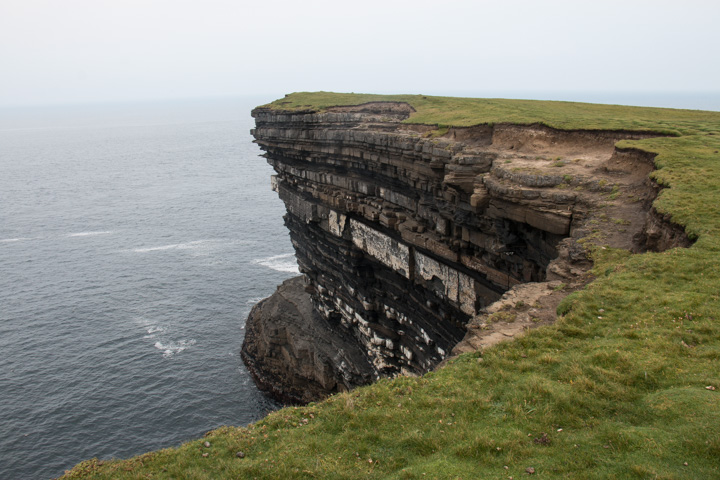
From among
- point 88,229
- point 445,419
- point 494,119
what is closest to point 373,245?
point 494,119

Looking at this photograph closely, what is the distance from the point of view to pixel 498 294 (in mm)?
24547

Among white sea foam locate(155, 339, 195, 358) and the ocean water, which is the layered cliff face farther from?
the ocean water

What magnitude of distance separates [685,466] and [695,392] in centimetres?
195

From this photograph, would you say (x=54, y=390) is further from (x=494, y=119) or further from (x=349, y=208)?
(x=494, y=119)

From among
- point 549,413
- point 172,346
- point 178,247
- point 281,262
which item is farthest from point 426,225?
point 178,247

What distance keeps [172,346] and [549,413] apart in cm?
4555

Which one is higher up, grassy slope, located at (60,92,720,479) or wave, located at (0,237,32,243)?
grassy slope, located at (60,92,720,479)

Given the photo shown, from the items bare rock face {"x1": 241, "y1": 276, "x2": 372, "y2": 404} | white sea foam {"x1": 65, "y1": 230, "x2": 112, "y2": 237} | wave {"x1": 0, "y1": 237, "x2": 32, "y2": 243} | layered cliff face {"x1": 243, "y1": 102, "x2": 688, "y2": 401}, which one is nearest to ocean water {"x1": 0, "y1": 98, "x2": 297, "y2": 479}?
wave {"x1": 0, "y1": 237, "x2": 32, "y2": 243}

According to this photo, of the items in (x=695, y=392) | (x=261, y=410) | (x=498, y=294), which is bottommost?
(x=261, y=410)

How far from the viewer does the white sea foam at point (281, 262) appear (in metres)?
68.8

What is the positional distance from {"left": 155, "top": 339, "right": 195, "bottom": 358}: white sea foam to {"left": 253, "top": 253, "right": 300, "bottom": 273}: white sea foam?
772 inches

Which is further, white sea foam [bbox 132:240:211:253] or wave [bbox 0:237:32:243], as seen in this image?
wave [bbox 0:237:32:243]

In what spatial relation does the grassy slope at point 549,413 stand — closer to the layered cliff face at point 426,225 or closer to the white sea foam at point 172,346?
the layered cliff face at point 426,225

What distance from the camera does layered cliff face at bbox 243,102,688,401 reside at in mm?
19133
